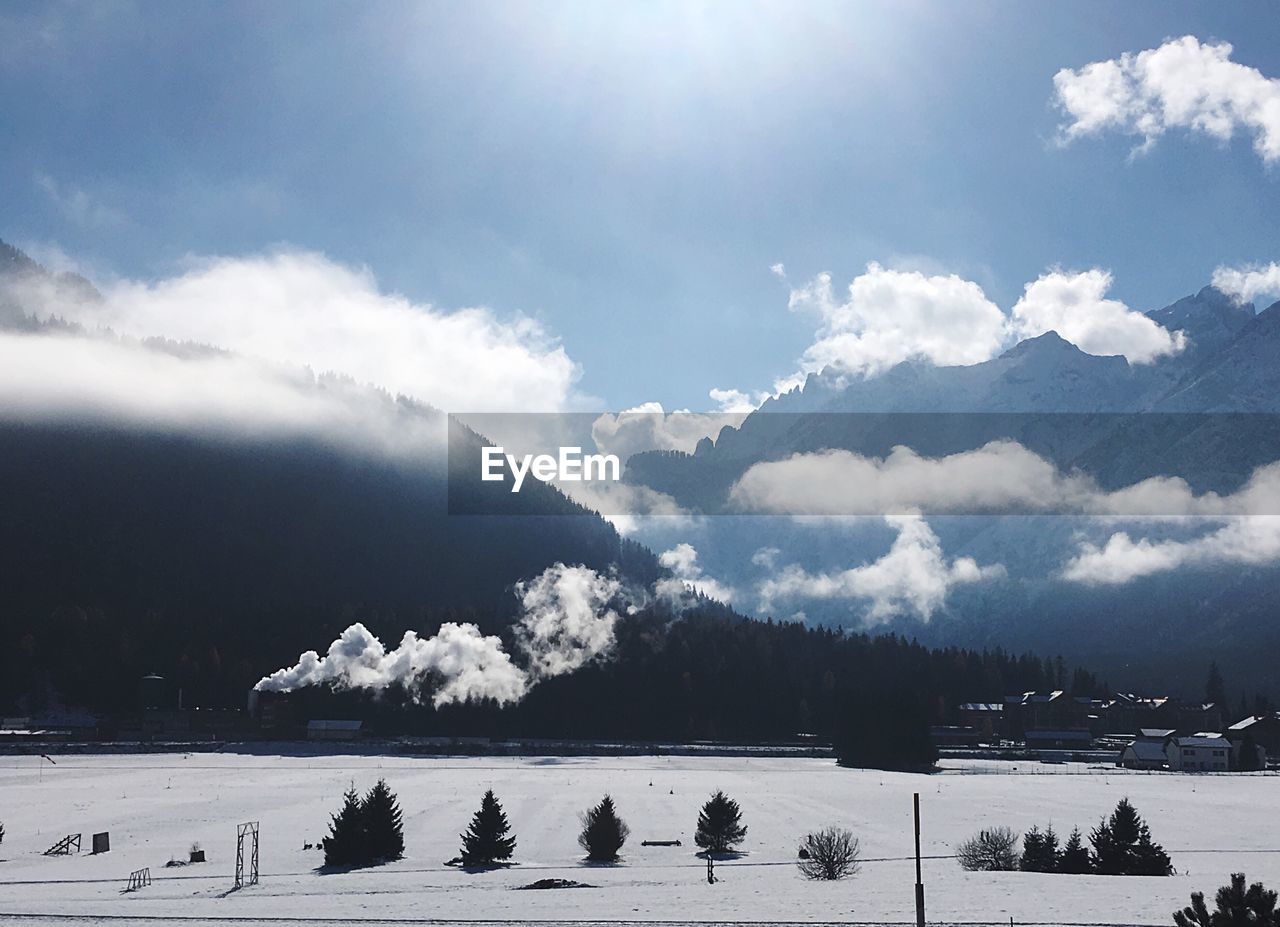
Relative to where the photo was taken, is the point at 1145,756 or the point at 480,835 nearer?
the point at 480,835

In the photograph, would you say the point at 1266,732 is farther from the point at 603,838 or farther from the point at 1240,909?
the point at 1240,909

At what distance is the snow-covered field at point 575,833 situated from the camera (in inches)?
1858

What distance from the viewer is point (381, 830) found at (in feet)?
201

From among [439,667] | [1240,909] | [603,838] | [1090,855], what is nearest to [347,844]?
[603,838]

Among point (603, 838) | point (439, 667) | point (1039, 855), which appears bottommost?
point (1039, 855)

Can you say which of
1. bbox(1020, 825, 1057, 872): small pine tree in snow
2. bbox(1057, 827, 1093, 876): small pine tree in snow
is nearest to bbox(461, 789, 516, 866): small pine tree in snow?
bbox(1020, 825, 1057, 872): small pine tree in snow

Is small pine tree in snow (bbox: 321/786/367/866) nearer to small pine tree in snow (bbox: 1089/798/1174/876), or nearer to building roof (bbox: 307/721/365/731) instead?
small pine tree in snow (bbox: 1089/798/1174/876)

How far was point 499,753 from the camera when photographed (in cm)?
15000

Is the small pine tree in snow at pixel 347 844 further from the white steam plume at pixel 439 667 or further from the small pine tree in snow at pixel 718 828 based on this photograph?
the white steam plume at pixel 439 667

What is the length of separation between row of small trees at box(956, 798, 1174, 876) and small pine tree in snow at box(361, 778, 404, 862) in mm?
30867

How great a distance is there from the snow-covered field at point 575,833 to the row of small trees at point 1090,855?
2306mm

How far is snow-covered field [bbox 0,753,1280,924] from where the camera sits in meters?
47.2

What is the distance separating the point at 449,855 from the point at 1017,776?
84514mm

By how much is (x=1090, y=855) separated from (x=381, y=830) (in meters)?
38.1
